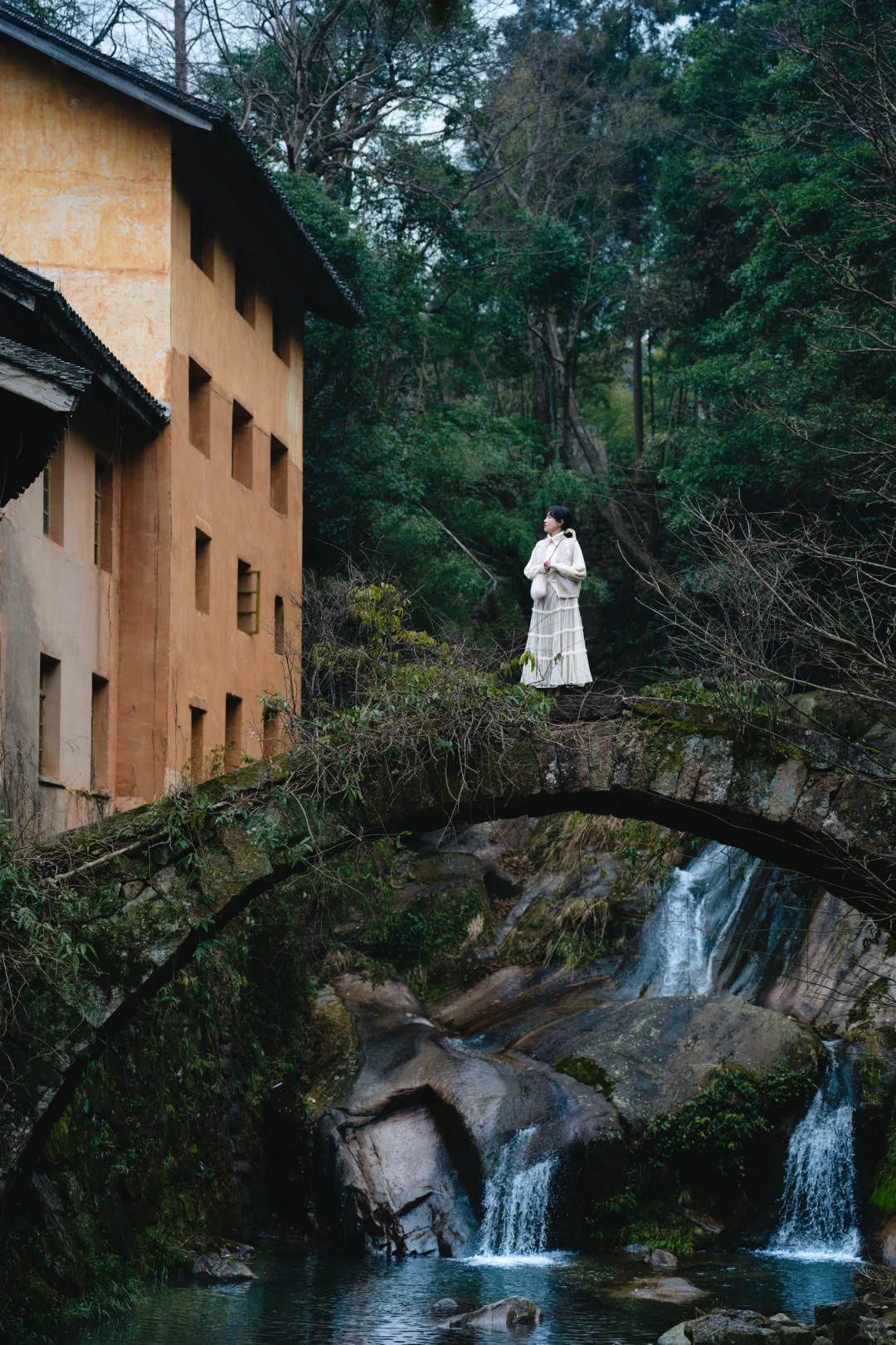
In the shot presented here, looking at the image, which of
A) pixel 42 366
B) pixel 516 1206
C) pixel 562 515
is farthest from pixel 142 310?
pixel 516 1206

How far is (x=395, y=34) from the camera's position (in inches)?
1300

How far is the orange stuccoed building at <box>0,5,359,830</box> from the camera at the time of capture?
19250 millimetres

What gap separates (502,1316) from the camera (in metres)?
Answer: 14.0

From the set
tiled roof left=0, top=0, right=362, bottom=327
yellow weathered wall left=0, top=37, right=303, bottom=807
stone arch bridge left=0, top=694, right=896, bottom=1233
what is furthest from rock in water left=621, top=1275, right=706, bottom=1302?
tiled roof left=0, top=0, right=362, bottom=327

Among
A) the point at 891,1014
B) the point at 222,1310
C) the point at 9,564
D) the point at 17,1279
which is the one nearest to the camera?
the point at 17,1279

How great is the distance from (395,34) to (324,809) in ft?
82.7

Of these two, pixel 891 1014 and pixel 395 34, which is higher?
pixel 395 34

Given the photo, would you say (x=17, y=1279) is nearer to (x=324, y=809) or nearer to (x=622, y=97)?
(x=324, y=809)

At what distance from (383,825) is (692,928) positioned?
1157cm

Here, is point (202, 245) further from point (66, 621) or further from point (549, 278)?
point (549, 278)

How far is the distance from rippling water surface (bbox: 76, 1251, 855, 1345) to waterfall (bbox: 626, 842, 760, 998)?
17.2ft

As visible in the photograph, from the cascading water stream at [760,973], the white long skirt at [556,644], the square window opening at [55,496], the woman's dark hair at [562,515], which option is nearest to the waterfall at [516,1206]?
the cascading water stream at [760,973]

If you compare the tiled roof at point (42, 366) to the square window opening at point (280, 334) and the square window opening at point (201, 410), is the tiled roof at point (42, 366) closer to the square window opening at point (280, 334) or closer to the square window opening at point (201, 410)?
the square window opening at point (201, 410)

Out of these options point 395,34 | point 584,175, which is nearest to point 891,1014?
point 395,34
